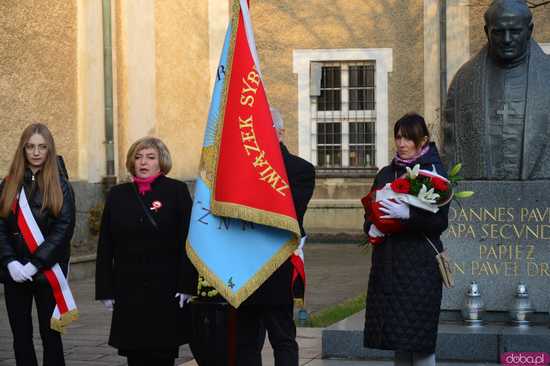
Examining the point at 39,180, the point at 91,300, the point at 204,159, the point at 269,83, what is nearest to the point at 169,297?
the point at 204,159

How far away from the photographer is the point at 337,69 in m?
23.4

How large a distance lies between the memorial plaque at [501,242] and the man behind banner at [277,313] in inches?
92.7

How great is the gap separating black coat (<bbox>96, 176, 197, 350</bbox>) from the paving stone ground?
1.90 meters

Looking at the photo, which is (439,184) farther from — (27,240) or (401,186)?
(27,240)

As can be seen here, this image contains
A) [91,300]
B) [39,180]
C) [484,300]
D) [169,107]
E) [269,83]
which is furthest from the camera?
[269,83]

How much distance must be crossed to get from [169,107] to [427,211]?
14628 millimetres

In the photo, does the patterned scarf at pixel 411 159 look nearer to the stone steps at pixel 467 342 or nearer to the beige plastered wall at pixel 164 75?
the stone steps at pixel 467 342

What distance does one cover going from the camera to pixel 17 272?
21.3 feet

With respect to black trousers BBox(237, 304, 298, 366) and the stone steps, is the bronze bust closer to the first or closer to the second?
the stone steps

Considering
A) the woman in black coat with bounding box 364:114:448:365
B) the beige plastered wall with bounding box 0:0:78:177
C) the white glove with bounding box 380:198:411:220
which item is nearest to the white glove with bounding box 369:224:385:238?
the woman in black coat with bounding box 364:114:448:365

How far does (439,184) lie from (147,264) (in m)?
1.60

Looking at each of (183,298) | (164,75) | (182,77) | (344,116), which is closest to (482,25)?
(344,116)

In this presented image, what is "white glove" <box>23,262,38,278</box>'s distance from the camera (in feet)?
21.4

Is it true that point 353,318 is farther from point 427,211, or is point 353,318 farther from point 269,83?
point 269,83
